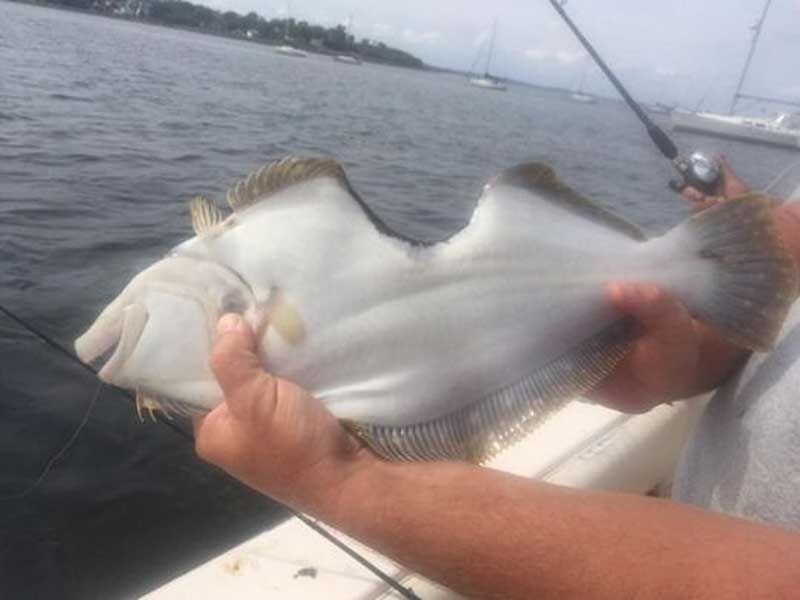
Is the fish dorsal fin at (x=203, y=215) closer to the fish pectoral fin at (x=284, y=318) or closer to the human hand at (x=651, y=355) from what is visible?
the fish pectoral fin at (x=284, y=318)

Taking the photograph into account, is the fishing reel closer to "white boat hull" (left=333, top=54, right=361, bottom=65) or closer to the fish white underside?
the fish white underside

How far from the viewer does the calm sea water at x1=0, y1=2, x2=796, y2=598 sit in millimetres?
4000

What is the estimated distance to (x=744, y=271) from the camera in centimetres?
140

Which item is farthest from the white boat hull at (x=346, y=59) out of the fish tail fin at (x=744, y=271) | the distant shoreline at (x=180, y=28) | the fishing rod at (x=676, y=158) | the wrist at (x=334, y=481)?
the wrist at (x=334, y=481)

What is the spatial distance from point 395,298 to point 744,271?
70 centimetres

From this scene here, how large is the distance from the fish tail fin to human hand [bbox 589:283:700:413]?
0.10 meters

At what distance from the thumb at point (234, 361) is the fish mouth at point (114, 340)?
0.55 ft

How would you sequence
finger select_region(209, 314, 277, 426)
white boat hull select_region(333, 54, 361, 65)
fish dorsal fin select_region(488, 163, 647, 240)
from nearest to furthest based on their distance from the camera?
finger select_region(209, 314, 277, 426)
fish dorsal fin select_region(488, 163, 647, 240)
white boat hull select_region(333, 54, 361, 65)

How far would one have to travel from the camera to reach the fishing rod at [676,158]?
2.56 metres

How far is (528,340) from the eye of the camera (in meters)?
1.49

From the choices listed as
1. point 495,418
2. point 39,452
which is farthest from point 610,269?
point 39,452

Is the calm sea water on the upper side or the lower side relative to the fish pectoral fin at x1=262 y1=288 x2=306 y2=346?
lower

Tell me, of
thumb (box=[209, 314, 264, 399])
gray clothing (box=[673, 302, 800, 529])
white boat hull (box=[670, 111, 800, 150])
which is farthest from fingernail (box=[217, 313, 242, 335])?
white boat hull (box=[670, 111, 800, 150])

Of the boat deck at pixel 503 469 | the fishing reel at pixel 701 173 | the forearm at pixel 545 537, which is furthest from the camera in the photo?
the fishing reel at pixel 701 173
